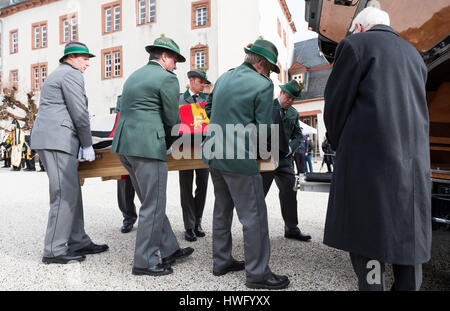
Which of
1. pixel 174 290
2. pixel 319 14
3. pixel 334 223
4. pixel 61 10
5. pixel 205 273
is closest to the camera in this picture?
pixel 334 223

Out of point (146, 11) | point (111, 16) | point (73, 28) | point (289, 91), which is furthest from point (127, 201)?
point (73, 28)

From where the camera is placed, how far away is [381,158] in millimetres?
2029

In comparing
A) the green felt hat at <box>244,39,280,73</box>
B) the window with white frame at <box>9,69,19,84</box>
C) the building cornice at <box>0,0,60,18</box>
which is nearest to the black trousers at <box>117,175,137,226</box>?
the green felt hat at <box>244,39,280,73</box>

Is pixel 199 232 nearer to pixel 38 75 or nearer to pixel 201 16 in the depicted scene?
pixel 201 16

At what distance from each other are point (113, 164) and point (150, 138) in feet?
2.79

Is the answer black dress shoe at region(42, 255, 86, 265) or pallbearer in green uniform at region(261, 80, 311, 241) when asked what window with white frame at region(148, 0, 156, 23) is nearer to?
pallbearer in green uniform at region(261, 80, 311, 241)

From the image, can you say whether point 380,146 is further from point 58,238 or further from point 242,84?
point 58,238

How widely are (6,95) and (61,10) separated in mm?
8715

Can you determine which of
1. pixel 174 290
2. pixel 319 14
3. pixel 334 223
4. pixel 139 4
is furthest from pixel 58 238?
pixel 139 4

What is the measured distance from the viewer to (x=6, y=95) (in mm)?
24047

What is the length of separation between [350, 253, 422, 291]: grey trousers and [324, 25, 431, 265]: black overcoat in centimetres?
13

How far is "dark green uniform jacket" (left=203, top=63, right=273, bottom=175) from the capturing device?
9.50ft

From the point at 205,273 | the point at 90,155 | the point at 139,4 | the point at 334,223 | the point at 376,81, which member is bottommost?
the point at 205,273

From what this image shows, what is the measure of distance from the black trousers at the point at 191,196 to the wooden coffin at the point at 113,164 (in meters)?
0.97
